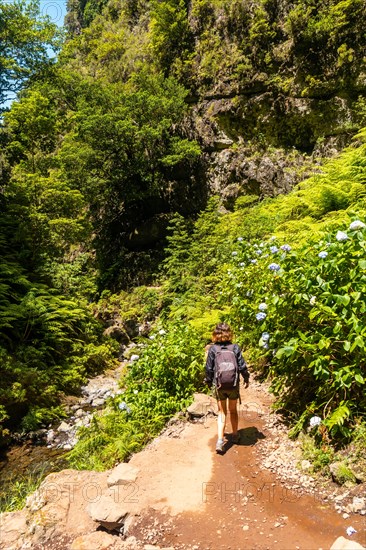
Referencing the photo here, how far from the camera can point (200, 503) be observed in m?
3.67

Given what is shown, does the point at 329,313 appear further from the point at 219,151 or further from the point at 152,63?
the point at 152,63

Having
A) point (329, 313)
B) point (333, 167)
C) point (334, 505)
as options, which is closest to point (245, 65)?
point (333, 167)

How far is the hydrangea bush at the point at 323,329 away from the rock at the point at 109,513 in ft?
6.45

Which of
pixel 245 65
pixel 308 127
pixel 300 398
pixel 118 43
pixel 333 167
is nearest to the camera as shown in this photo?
pixel 300 398

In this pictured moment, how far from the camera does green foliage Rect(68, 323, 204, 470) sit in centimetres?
527

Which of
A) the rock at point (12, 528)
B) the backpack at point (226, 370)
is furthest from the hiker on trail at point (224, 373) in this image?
the rock at point (12, 528)

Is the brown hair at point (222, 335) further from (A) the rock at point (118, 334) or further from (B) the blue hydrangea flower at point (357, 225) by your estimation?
(A) the rock at point (118, 334)

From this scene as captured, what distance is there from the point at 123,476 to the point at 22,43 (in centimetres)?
2257

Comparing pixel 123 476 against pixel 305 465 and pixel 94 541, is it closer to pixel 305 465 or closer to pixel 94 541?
pixel 94 541

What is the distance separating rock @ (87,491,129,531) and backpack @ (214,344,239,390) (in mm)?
1539

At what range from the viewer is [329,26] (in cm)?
1504

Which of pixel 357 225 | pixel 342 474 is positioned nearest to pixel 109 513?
pixel 342 474

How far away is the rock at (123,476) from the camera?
416cm

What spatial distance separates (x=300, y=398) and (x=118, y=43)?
26.2 m
